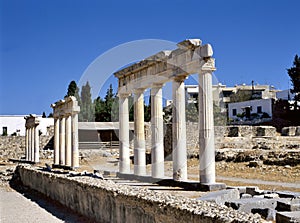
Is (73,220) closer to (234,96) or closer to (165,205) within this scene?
(165,205)

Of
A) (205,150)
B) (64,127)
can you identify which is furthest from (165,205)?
(64,127)

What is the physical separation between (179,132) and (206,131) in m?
2.08

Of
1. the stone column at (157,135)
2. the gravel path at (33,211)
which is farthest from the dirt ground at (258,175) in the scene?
the gravel path at (33,211)

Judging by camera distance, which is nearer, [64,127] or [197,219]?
[197,219]

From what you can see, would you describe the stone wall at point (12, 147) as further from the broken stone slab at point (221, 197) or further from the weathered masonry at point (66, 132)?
the broken stone slab at point (221, 197)

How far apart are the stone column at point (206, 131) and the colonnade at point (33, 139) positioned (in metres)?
22.8

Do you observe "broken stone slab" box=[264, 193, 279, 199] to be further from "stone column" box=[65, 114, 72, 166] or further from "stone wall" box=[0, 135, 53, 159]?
"stone wall" box=[0, 135, 53, 159]

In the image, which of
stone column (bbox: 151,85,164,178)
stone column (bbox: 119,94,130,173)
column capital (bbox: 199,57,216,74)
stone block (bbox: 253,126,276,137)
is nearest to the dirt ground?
stone column (bbox: 151,85,164,178)

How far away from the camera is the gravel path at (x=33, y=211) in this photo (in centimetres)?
1270

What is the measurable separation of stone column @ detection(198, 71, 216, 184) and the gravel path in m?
4.47

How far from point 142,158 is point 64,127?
406 inches

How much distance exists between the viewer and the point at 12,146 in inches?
1801

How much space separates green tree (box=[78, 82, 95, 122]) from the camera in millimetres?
55347

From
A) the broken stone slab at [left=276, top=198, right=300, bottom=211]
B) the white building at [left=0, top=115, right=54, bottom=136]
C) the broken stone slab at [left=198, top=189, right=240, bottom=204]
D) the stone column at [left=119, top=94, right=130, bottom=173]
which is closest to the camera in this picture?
the broken stone slab at [left=276, top=198, right=300, bottom=211]
